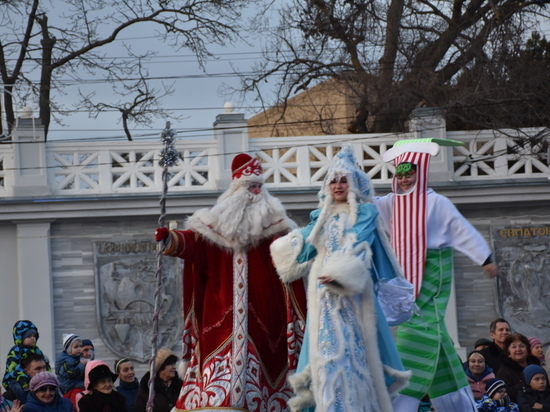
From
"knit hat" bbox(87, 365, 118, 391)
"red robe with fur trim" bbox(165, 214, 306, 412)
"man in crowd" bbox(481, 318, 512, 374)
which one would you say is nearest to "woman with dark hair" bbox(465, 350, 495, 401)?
"man in crowd" bbox(481, 318, 512, 374)

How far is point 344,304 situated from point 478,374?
11.4 ft

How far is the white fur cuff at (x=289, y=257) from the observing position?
9133mm

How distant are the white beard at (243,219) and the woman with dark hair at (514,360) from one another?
3.44 metres

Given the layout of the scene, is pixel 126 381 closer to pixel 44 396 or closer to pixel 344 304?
pixel 44 396

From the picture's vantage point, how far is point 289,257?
9.14 metres

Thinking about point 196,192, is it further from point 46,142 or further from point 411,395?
point 411,395

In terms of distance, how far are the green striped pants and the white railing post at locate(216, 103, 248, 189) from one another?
28.4 feet

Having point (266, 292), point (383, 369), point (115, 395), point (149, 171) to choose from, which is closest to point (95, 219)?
point (149, 171)

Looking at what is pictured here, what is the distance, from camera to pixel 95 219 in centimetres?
1814

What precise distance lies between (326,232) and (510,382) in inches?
163

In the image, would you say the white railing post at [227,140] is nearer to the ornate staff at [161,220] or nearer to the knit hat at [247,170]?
the knit hat at [247,170]

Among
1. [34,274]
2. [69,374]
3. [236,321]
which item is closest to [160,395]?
[69,374]

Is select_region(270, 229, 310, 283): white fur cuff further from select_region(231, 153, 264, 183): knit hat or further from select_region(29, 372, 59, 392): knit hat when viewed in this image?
select_region(29, 372, 59, 392): knit hat

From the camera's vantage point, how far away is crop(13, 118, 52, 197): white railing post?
18.0m
